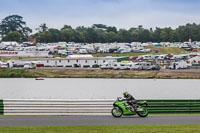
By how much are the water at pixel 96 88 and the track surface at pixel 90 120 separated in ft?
85.4

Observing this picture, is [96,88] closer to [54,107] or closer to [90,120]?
[54,107]

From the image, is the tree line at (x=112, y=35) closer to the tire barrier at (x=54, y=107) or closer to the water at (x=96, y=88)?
the water at (x=96, y=88)

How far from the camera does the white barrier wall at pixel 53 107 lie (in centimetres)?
2023

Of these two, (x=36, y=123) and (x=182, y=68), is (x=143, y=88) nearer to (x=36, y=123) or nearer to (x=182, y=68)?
(x=182, y=68)

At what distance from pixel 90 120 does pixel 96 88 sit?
38692mm

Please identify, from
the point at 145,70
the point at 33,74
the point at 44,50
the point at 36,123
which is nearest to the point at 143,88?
the point at 145,70

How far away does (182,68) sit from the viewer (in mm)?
73688

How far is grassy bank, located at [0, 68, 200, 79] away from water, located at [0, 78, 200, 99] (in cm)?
201

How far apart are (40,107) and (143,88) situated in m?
36.0

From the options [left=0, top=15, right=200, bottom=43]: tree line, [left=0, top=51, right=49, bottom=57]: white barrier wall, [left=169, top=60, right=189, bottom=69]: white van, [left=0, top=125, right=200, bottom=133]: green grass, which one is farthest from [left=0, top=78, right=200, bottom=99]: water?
[left=0, top=15, right=200, bottom=43]: tree line

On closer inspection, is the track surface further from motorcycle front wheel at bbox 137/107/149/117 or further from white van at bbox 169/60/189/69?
white van at bbox 169/60/189/69

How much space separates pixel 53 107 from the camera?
799 inches

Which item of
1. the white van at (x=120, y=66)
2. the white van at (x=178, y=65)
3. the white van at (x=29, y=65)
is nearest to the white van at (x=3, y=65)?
the white van at (x=29, y=65)

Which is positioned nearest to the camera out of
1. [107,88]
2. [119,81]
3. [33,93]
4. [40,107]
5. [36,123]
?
[36,123]
